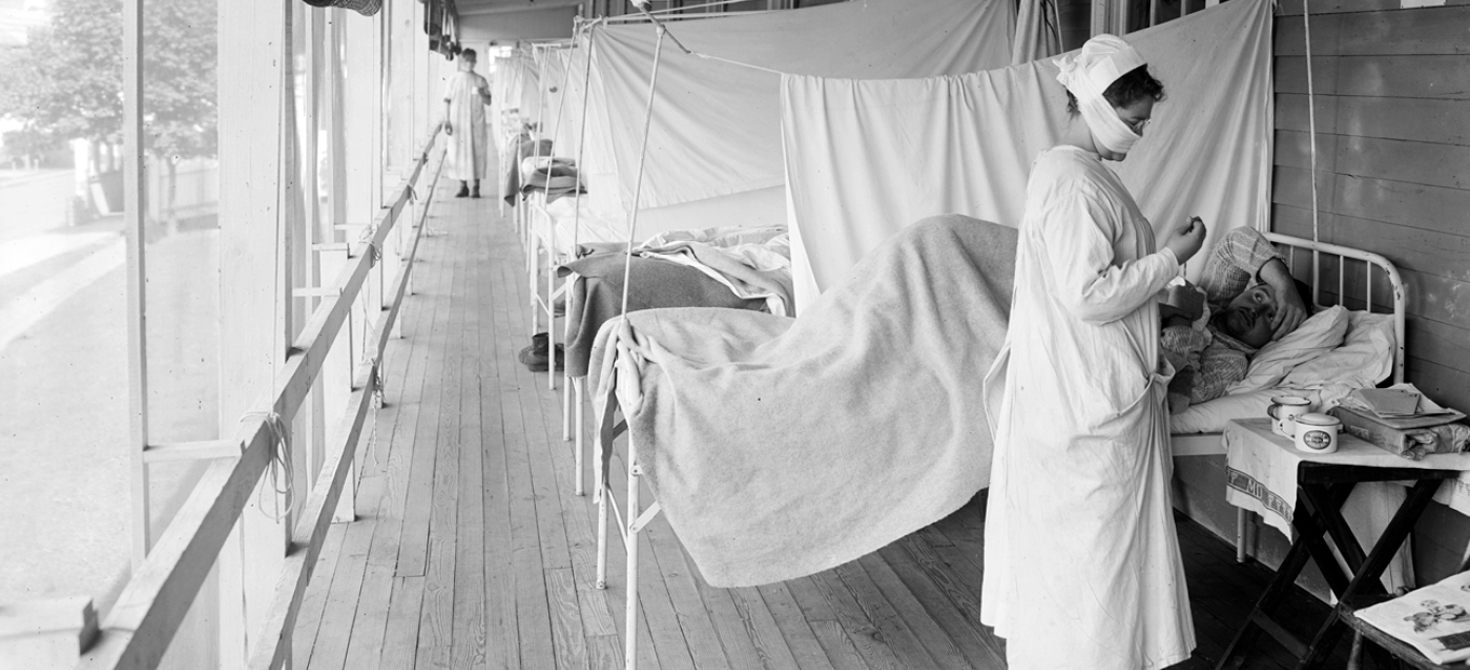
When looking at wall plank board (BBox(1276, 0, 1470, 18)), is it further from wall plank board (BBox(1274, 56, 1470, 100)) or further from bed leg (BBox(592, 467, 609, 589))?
bed leg (BBox(592, 467, 609, 589))

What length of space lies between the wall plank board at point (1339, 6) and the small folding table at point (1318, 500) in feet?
3.91

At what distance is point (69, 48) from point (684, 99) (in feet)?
12.2

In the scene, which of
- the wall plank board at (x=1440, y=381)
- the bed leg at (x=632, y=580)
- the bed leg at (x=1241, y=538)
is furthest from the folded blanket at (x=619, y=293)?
the wall plank board at (x=1440, y=381)

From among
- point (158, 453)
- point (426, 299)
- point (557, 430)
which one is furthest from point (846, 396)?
point (426, 299)

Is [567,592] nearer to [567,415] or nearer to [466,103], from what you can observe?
[567,415]

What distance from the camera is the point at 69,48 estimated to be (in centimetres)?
171

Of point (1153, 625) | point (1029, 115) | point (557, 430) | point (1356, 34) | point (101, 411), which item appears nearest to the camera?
point (101, 411)

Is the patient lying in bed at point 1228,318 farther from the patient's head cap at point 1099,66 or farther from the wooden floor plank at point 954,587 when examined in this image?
the patient's head cap at point 1099,66

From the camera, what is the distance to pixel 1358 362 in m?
3.29

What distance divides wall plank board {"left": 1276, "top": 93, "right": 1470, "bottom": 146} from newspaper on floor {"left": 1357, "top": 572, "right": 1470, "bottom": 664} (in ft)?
4.28

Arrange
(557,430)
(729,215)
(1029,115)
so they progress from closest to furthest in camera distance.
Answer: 1. (1029,115)
2. (557,430)
3. (729,215)

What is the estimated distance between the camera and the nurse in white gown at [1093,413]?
2504 millimetres

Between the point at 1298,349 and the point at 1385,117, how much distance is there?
66 centimetres

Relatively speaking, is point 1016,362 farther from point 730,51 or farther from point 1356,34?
A: point 730,51
